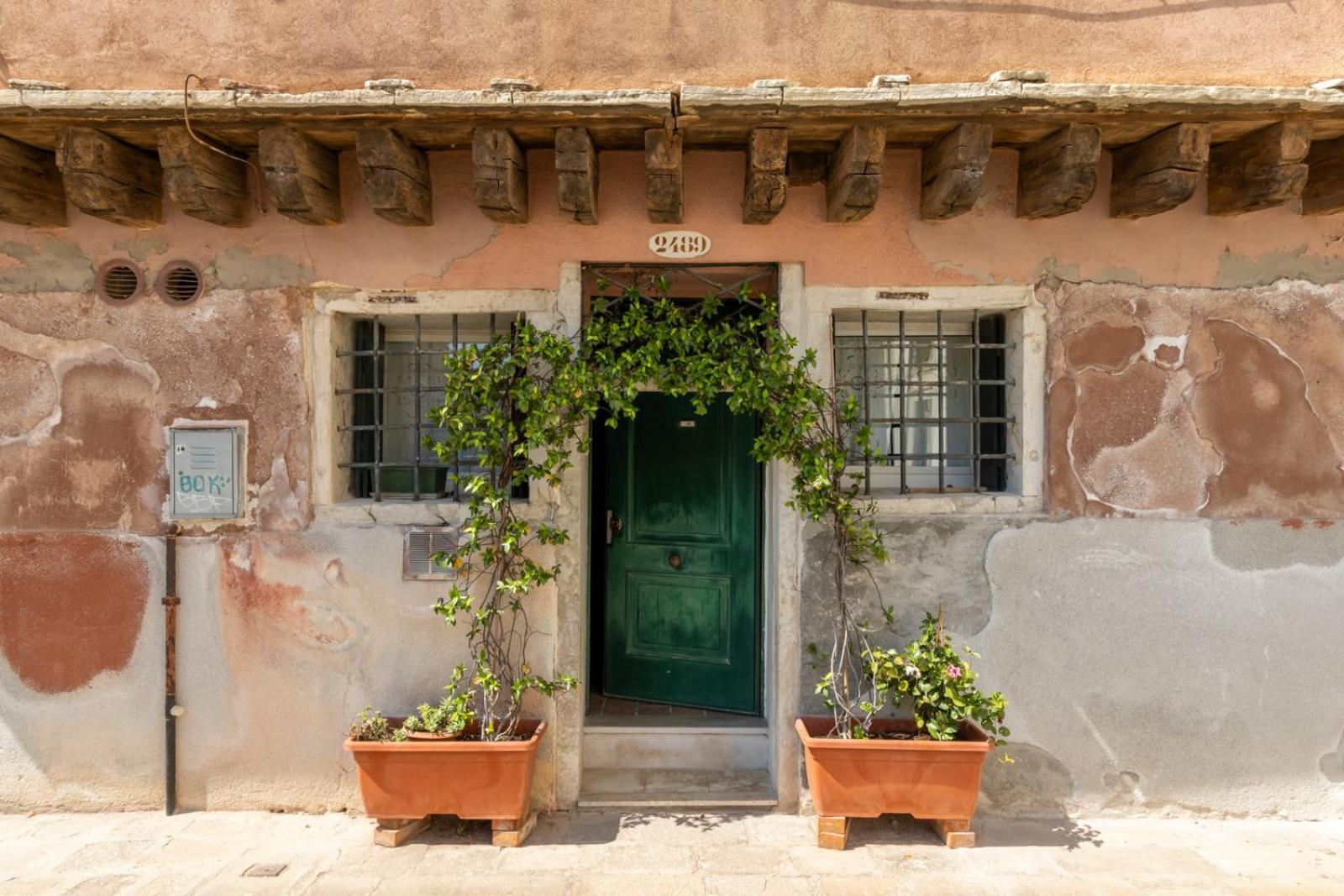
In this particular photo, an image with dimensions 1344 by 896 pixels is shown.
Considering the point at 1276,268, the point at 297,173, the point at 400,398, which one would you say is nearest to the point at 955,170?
the point at 1276,268

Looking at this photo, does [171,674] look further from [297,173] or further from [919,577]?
[919,577]

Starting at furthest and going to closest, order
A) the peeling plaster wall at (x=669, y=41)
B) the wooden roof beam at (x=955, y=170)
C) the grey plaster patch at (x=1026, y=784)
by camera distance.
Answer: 1. the grey plaster patch at (x=1026, y=784)
2. the peeling plaster wall at (x=669, y=41)
3. the wooden roof beam at (x=955, y=170)

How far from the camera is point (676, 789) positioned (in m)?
4.04

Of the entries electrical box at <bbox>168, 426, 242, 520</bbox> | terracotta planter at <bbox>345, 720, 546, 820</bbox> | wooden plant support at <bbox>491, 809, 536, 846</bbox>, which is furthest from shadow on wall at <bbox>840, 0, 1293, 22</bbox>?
wooden plant support at <bbox>491, 809, 536, 846</bbox>

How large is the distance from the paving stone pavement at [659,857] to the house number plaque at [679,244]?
2.74 metres

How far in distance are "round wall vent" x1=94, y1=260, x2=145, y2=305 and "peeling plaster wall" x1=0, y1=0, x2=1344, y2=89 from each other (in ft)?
Answer: 2.72

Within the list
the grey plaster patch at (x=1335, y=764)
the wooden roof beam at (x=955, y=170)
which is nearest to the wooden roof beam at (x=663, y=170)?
the wooden roof beam at (x=955, y=170)

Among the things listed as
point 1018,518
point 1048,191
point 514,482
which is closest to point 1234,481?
point 1018,518

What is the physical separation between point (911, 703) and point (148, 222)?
439 centimetres

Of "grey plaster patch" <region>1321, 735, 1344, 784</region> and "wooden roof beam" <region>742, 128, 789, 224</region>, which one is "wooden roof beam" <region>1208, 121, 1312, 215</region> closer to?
"wooden roof beam" <region>742, 128, 789, 224</region>

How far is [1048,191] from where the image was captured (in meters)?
3.57

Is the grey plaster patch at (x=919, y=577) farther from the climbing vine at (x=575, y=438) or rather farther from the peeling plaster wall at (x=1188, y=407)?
the peeling plaster wall at (x=1188, y=407)

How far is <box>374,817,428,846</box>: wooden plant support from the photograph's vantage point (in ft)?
11.6

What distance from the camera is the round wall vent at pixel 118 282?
3906 mm
